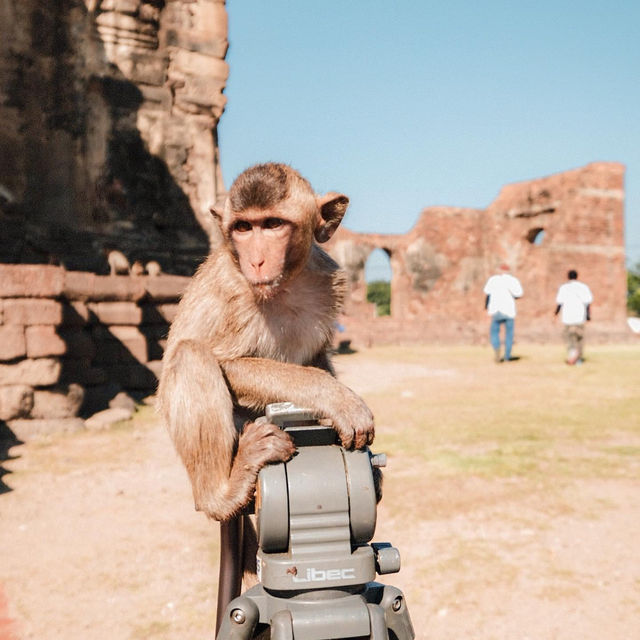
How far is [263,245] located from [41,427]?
18.5 feet

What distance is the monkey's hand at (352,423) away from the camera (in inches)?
73.7

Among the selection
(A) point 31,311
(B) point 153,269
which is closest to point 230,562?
(A) point 31,311

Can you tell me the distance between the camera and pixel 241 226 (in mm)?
2307

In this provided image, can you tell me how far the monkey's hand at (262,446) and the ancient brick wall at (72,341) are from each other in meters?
5.73

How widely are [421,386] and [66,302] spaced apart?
554cm

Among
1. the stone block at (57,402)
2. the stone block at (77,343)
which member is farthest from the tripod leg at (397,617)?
the stone block at (77,343)

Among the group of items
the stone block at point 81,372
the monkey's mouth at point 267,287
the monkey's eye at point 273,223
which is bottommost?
the stone block at point 81,372

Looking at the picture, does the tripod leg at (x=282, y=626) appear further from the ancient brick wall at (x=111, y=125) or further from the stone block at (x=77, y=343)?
the ancient brick wall at (x=111, y=125)

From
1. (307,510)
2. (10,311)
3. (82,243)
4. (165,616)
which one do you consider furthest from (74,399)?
(307,510)

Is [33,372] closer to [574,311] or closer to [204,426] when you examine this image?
[204,426]

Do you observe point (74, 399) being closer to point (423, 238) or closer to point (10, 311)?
point (10, 311)

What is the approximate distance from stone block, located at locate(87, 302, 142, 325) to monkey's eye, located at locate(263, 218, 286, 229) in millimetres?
7154

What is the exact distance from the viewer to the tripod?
1364 millimetres

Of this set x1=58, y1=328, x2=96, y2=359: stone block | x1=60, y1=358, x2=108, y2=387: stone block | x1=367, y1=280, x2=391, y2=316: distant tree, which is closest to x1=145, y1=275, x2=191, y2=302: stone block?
x1=58, y1=328, x2=96, y2=359: stone block
